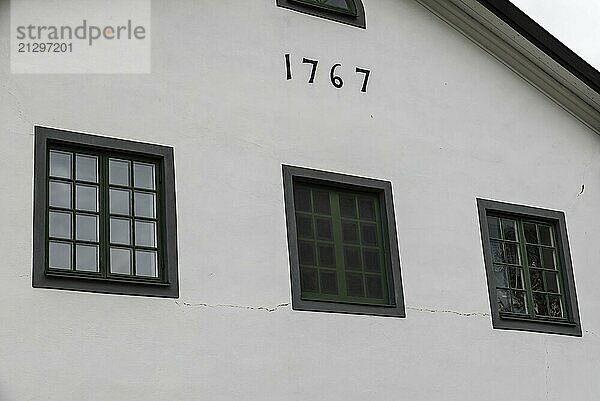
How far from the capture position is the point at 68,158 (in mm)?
11320

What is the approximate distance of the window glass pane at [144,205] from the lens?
37.8 feet

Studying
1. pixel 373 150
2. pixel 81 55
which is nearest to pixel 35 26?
pixel 81 55

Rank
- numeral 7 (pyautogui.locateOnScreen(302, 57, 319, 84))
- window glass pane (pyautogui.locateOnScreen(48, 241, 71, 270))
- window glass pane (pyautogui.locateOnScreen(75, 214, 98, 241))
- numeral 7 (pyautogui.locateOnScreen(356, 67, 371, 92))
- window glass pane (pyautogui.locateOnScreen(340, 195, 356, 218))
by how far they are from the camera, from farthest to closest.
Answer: numeral 7 (pyautogui.locateOnScreen(356, 67, 371, 92)) → numeral 7 (pyautogui.locateOnScreen(302, 57, 319, 84)) → window glass pane (pyautogui.locateOnScreen(340, 195, 356, 218)) → window glass pane (pyautogui.locateOnScreen(75, 214, 98, 241)) → window glass pane (pyautogui.locateOnScreen(48, 241, 71, 270))

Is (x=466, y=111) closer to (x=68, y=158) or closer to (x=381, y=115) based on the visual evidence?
(x=381, y=115)

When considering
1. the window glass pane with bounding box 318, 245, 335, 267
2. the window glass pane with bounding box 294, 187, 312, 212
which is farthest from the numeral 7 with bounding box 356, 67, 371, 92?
the window glass pane with bounding box 318, 245, 335, 267

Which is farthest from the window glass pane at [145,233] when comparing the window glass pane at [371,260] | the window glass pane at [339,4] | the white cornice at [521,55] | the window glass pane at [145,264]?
the white cornice at [521,55]

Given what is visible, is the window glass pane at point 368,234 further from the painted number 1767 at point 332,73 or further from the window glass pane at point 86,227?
the window glass pane at point 86,227

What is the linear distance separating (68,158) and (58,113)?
449 mm

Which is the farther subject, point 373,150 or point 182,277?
point 373,150

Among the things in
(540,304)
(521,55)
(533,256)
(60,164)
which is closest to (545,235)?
(533,256)

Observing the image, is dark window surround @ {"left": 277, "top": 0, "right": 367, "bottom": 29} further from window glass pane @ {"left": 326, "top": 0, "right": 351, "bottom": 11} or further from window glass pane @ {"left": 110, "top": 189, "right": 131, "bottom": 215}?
window glass pane @ {"left": 110, "top": 189, "right": 131, "bottom": 215}

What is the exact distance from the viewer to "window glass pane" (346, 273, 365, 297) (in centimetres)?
1252

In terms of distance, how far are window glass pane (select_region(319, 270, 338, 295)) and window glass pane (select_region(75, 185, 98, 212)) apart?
258 cm

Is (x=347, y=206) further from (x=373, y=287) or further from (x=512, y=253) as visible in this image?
(x=512, y=253)
